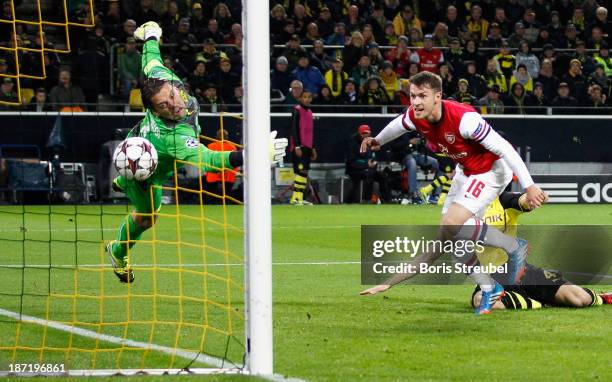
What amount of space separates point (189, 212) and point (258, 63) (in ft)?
48.7

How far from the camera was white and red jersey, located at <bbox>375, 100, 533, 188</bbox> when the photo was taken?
8.94 meters

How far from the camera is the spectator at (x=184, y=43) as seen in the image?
23.2 meters

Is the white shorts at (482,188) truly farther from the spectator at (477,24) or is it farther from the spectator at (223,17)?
the spectator at (477,24)

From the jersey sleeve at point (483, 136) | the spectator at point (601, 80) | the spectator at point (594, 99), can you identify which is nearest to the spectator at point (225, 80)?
the spectator at point (594, 99)

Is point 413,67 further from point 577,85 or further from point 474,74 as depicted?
point 577,85

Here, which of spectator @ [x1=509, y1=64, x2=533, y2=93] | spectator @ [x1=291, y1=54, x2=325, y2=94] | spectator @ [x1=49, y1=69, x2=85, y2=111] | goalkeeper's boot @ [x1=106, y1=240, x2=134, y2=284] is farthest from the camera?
spectator @ [x1=509, y1=64, x2=533, y2=93]

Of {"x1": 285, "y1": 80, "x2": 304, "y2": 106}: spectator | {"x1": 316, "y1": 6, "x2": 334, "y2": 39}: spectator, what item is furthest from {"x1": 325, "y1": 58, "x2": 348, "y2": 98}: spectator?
{"x1": 316, "y1": 6, "x2": 334, "y2": 39}: spectator

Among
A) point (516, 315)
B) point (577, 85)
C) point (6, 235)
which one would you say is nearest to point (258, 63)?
point (516, 315)

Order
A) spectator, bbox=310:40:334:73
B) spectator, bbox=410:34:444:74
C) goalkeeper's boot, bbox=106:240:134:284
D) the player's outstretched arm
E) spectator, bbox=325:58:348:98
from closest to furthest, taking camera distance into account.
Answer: the player's outstretched arm → goalkeeper's boot, bbox=106:240:134:284 → spectator, bbox=325:58:348:98 → spectator, bbox=310:40:334:73 → spectator, bbox=410:34:444:74

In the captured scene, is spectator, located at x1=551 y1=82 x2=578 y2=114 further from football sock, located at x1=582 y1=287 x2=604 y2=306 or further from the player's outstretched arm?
the player's outstretched arm

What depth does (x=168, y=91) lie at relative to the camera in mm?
10094

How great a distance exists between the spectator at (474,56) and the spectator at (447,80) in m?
0.91

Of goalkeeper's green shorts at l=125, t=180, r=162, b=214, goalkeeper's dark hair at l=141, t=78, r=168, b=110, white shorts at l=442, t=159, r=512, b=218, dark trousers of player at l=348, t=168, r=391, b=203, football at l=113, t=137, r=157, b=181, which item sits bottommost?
dark trousers of player at l=348, t=168, r=391, b=203

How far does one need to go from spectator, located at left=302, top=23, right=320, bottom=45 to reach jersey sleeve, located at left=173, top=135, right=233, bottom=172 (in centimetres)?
1637
